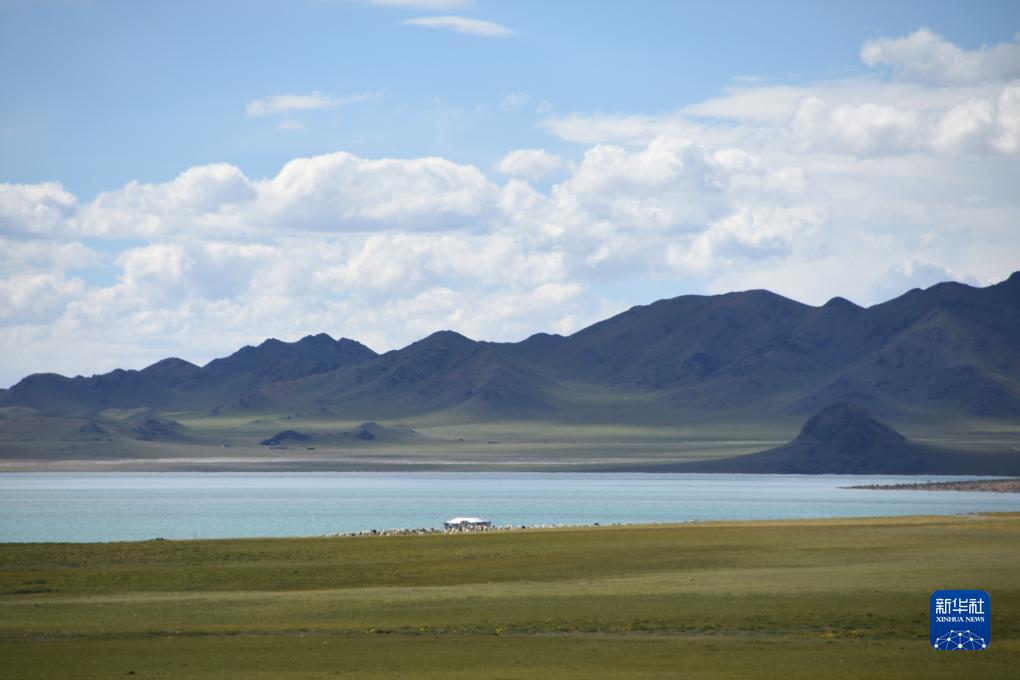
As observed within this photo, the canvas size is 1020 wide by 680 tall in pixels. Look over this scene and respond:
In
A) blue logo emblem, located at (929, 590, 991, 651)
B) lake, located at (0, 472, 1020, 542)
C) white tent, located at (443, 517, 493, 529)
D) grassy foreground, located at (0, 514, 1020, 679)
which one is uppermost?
blue logo emblem, located at (929, 590, 991, 651)

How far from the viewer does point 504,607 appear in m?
45.3

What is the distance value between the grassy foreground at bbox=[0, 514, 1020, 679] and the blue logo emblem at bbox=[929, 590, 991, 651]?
70 centimetres

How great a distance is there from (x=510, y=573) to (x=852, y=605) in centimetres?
1738

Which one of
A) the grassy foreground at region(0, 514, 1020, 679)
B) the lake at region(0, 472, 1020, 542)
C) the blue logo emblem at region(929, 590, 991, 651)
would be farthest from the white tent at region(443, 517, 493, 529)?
the blue logo emblem at region(929, 590, 991, 651)

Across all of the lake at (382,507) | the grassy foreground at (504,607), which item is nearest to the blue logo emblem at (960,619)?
the grassy foreground at (504,607)

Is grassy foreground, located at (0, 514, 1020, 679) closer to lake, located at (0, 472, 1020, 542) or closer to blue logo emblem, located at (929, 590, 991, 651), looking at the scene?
blue logo emblem, located at (929, 590, 991, 651)

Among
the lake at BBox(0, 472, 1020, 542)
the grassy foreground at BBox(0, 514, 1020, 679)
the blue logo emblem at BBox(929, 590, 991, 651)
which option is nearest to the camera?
the blue logo emblem at BBox(929, 590, 991, 651)

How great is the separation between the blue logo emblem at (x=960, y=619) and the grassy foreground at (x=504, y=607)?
2.28ft

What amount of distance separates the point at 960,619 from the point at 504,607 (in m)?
17.3

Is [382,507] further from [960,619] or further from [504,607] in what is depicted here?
[960,619]

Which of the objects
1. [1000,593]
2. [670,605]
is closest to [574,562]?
[670,605]

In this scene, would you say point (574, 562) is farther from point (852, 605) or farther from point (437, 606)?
point (852, 605)

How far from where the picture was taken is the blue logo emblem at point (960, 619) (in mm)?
30875

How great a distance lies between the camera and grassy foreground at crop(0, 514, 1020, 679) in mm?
34969
